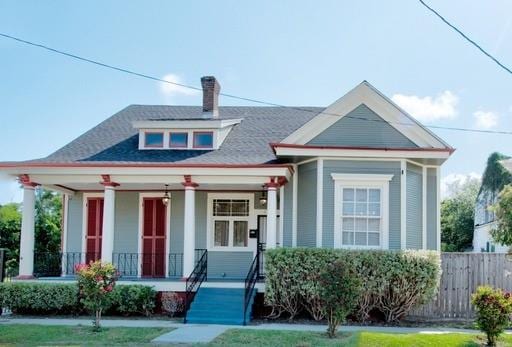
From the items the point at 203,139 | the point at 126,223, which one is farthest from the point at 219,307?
the point at 203,139

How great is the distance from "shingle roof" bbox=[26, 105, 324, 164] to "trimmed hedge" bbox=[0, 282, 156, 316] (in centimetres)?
348

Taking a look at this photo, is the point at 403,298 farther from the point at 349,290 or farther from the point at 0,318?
the point at 0,318

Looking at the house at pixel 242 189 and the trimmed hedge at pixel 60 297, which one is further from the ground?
the house at pixel 242 189

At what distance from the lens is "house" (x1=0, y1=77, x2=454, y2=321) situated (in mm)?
14750

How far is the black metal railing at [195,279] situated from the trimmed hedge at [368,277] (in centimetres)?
204

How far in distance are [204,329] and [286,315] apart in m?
2.71

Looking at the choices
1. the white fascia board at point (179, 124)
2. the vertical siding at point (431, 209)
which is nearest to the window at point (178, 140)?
the white fascia board at point (179, 124)

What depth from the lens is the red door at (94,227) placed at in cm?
1773

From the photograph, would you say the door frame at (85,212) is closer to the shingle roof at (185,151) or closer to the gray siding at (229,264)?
the shingle roof at (185,151)

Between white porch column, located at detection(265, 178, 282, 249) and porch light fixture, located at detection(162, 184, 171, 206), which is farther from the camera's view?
porch light fixture, located at detection(162, 184, 171, 206)

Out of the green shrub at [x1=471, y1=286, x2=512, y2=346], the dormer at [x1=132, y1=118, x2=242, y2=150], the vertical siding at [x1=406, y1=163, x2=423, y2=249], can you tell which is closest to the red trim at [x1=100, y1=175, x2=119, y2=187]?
the dormer at [x1=132, y1=118, x2=242, y2=150]

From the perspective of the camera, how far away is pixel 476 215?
116 ft

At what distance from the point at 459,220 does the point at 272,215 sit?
1164 inches

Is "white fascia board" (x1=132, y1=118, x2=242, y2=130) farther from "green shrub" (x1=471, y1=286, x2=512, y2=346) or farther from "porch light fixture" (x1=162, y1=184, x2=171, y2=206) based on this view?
"green shrub" (x1=471, y1=286, x2=512, y2=346)
